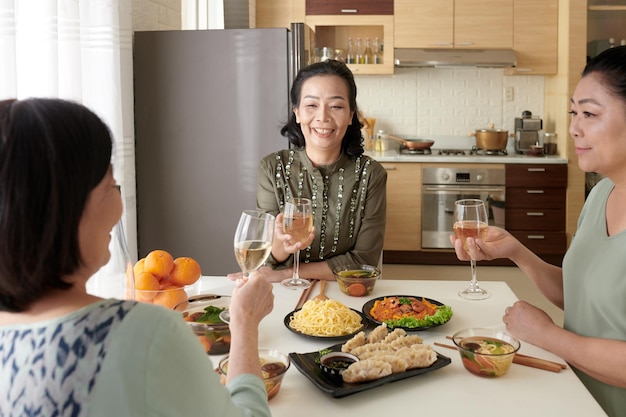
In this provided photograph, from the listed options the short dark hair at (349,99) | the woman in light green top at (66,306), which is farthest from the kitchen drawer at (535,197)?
the woman in light green top at (66,306)

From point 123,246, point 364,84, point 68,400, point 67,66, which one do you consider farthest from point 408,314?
point 364,84

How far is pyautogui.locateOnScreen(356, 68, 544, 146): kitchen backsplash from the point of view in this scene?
5.85 m

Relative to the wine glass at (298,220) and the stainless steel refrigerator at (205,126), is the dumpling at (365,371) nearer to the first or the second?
the wine glass at (298,220)

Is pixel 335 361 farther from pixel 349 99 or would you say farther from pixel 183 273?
pixel 349 99

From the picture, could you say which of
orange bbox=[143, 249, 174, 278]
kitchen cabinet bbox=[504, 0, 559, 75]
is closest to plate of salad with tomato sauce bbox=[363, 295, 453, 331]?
orange bbox=[143, 249, 174, 278]

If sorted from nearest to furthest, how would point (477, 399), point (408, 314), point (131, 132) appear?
point (477, 399), point (408, 314), point (131, 132)

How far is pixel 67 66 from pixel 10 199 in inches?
62.8

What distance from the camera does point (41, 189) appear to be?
67cm

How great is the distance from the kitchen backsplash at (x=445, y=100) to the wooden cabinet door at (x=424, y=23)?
16.5 inches

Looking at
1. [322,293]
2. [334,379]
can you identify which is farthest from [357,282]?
[334,379]

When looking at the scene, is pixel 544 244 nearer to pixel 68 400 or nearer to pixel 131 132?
pixel 131 132

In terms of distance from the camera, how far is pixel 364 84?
235 inches

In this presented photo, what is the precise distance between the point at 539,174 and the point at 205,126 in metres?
3.40

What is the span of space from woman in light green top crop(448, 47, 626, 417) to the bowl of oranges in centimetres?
77
